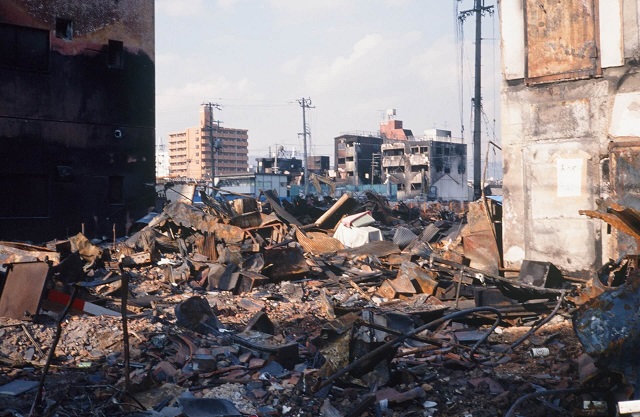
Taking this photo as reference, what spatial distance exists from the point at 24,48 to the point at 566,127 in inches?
609

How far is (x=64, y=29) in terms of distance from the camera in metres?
17.9

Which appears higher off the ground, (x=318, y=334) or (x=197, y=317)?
(x=197, y=317)

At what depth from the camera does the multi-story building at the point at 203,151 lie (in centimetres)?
9900

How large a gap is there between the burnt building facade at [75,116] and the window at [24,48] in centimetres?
3

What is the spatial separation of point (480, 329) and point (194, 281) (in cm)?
633

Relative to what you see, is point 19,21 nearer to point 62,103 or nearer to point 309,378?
point 62,103

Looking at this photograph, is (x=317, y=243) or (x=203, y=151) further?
(x=203, y=151)

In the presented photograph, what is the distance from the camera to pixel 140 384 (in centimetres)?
576

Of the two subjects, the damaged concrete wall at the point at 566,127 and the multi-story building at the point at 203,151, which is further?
the multi-story building at the point at 203,151

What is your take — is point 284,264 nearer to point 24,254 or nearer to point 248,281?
point 248,281

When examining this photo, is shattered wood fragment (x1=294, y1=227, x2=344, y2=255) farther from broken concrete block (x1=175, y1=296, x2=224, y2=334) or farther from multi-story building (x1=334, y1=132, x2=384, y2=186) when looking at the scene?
multi-story building (x1=334, y1=132, x2=384, y2=186)

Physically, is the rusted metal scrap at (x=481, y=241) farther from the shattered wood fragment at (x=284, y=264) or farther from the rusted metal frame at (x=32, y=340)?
the rusted metal frame at (x=32, y=340)

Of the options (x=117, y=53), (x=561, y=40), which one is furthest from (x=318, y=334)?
(x=117, y=53)

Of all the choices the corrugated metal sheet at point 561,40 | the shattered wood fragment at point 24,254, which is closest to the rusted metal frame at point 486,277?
the corrugated metal sheet at point 561,40
